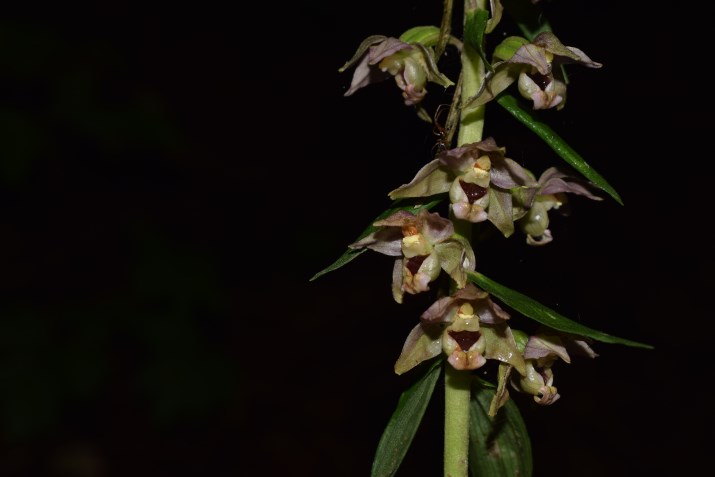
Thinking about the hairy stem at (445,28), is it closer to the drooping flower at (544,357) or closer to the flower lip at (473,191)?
the flower lip at (473,191)

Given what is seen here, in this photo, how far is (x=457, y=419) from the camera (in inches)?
68.1

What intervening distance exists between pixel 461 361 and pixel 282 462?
4.64 meters

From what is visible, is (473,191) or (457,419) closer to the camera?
(473,191)

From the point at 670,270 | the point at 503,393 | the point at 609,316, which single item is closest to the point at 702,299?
the point at 670,270

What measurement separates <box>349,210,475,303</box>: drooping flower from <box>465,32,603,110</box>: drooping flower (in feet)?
0.76

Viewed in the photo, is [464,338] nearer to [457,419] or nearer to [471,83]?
[457,419]

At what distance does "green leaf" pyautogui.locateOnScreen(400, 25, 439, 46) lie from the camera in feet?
5.59

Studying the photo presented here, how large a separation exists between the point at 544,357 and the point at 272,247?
650 centimetres

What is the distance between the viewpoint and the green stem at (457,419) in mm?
1725

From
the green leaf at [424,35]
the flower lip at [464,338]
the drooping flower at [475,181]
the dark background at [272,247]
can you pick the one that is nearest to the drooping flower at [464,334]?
the flower lip at [464,338]

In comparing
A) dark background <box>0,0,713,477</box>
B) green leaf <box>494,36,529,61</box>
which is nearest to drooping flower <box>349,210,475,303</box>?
green leaf <box>494,36,529,61</box>

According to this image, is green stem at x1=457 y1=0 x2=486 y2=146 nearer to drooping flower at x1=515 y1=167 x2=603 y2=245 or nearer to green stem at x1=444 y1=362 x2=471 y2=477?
drooping flower at x1=515 y1=167 x2=603 y2=245

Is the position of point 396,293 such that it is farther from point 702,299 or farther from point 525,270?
point 702,299

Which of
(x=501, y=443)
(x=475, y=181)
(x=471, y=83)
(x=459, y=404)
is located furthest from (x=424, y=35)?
(x=501, y=443)
